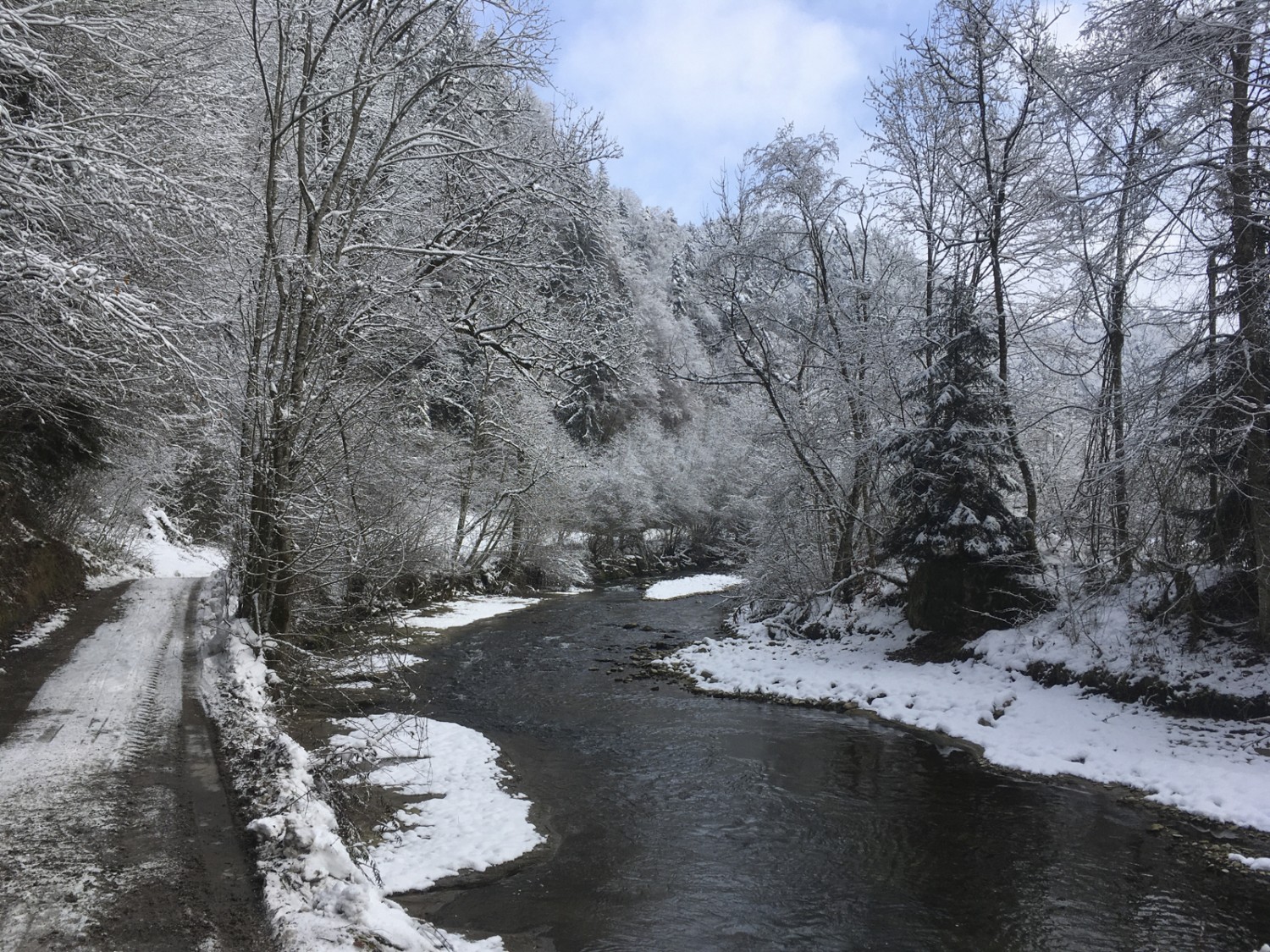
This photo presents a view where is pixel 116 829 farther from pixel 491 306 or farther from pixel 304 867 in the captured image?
pixel 491 306

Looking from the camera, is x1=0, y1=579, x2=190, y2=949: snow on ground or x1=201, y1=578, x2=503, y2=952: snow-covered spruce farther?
x1=201, y1=578, x2=503, y2=952: snow-covered spruce

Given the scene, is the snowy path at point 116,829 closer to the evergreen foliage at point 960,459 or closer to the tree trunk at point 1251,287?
the tree trunk at point 1251,287

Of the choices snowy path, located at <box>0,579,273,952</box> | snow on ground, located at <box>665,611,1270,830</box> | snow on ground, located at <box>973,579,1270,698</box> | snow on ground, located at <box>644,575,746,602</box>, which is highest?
snow on ground, located at <box>973,579,1270,698</box>

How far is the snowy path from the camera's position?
340 cm

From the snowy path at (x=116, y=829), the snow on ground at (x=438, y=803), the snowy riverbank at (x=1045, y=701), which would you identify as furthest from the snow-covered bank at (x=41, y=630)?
the snowy riverbank at (x=1045, y=701)

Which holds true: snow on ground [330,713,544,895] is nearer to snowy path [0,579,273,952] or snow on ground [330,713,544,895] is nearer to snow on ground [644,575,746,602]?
snowy path [0,579,273,952]

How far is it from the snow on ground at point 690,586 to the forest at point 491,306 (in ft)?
34.2

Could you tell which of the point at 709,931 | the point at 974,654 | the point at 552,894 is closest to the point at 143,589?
the point at 552,894

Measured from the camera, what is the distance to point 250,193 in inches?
376

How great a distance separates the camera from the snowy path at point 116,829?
3.40 metres

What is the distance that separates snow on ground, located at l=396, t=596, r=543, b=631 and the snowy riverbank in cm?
668

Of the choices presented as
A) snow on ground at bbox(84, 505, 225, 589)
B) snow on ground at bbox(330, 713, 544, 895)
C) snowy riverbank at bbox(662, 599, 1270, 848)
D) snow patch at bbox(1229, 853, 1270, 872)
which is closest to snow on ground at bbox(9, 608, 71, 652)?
snow on ground at bbox(84, 505, 225, 589)

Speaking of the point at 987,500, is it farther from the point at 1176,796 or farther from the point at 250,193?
the point at 250,193

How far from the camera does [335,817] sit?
16.9ft
